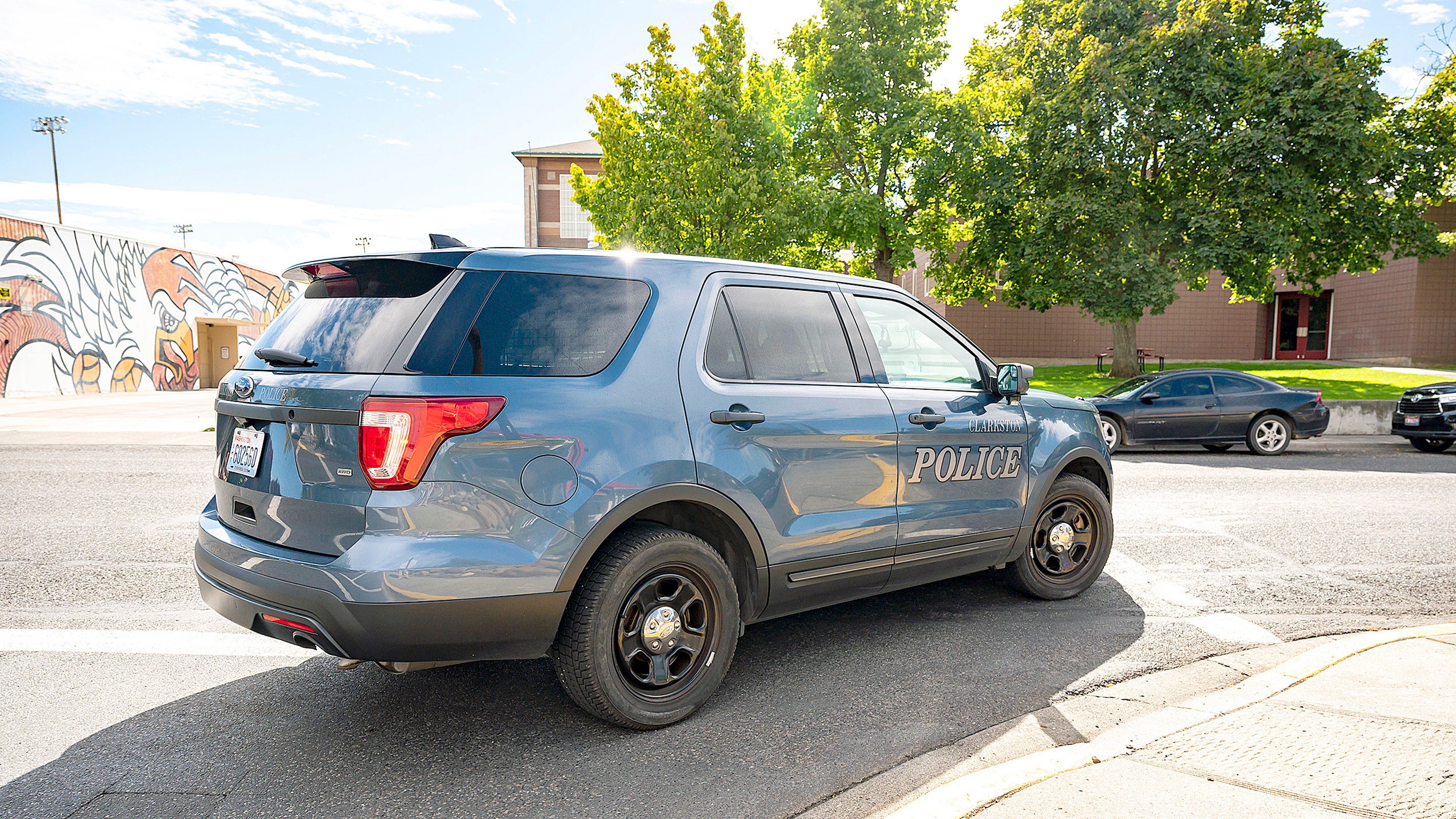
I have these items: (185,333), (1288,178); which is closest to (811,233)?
(1288,178)

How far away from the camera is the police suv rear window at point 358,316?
295 centimetres

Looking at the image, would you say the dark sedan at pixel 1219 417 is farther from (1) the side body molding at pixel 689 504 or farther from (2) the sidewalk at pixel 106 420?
(2) the sidewalk at pixel 106 420

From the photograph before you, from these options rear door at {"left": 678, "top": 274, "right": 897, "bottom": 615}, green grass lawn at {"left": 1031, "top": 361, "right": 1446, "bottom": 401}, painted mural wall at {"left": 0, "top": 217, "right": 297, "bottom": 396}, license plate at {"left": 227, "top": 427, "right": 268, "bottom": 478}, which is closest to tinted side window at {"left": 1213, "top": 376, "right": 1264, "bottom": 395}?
green grass lawn at {"left": 1031, "top": 361, "right": 1446, "bottom": 401}

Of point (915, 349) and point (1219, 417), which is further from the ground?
point (915, 349)

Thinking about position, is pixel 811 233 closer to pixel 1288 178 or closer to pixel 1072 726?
pixel 1288 178

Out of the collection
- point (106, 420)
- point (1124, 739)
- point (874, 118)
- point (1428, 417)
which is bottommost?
point (106, 420)

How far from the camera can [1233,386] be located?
13.7 metres

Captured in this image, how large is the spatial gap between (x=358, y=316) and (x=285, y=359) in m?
0.32

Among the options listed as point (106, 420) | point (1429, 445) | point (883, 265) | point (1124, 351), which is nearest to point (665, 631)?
point (1429, 445)

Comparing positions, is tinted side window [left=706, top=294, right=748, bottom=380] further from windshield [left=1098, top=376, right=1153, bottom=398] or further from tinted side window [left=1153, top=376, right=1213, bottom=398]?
tinted side window [left=1153, top=376, right=1213, bottom=398]

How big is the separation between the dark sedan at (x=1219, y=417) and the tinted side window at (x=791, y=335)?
36.0 ft

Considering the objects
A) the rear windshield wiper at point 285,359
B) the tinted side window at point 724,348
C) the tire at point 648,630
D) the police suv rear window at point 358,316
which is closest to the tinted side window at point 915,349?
the tinted side window at point 724,348

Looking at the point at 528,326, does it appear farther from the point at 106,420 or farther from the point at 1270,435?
the point at 106,420

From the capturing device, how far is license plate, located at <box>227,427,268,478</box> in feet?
10.1
